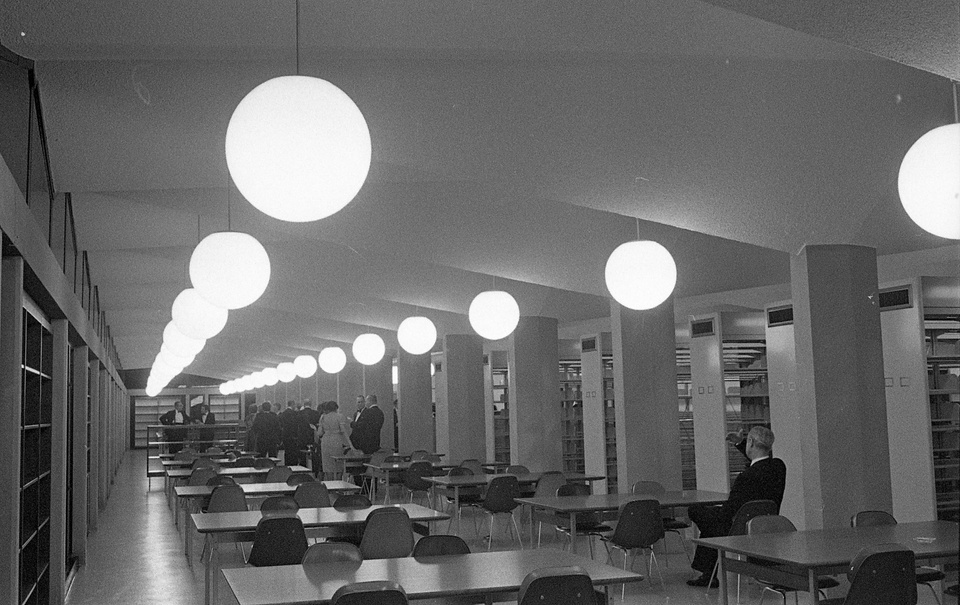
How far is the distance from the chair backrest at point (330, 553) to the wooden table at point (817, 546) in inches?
71.9

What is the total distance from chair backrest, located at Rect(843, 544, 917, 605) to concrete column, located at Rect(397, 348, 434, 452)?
40.5 ft

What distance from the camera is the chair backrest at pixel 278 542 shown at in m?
5.61

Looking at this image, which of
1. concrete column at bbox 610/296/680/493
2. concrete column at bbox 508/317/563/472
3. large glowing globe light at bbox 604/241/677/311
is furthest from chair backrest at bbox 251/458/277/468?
large glowing globe light at bbox 604/241/677/311

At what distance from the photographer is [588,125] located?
588 centimetres

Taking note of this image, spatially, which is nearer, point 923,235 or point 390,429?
point 923,235

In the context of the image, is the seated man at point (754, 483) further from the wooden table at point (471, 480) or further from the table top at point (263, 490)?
the table top at point (263, 490)

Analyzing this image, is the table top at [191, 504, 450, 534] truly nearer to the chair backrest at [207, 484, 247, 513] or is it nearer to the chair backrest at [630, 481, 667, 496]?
the chair backrest at [207, 484, 247, 513]

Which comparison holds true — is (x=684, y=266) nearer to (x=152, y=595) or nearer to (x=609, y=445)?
(x=609, y=445)

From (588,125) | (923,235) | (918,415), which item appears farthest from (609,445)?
(588,125)

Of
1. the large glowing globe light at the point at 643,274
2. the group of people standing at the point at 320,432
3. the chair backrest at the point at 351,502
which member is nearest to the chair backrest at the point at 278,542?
the chair backrest at the point at 351,502

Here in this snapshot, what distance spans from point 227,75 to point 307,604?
3185 millimetres

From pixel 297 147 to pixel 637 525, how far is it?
471cm

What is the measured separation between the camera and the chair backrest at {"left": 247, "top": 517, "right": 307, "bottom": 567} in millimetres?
5605

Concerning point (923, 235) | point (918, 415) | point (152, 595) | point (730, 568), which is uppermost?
point (923, 235)
